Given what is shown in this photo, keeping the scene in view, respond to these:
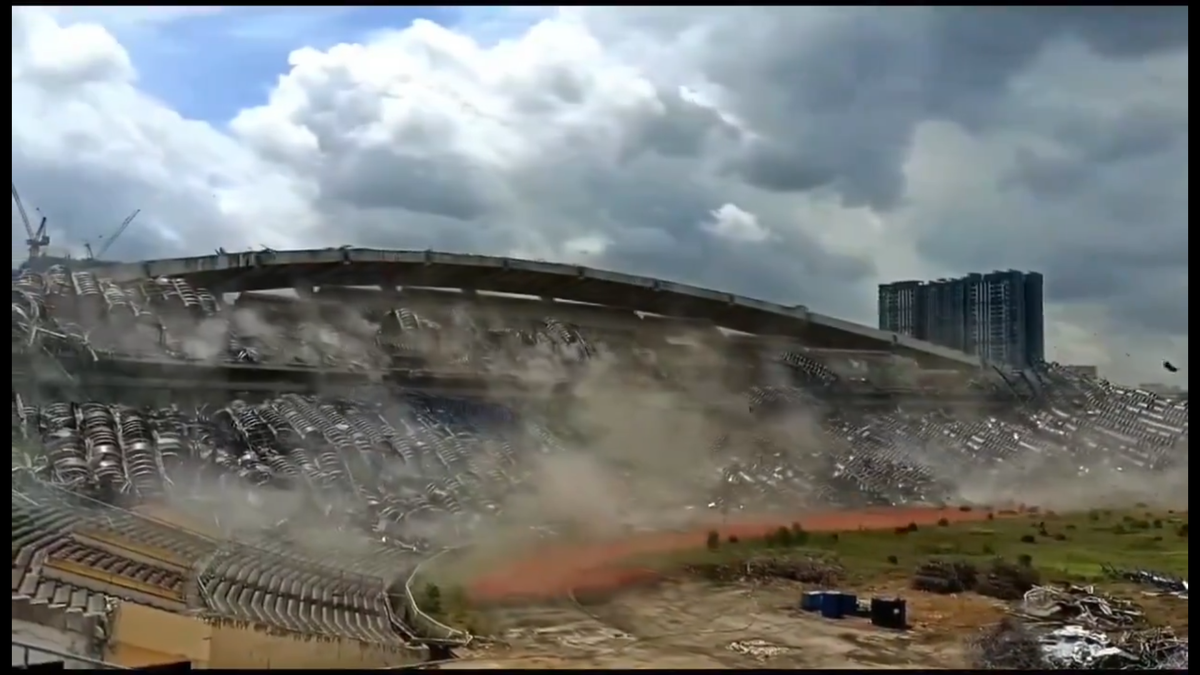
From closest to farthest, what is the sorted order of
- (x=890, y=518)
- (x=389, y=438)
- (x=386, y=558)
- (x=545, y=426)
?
(x=386, y=558) → (x=389, y=438) → (x=545, y=426) → (x=890, y=518)

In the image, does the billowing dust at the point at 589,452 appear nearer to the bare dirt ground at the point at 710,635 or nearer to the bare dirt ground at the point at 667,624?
the bare dirt ground at the point at 667,624

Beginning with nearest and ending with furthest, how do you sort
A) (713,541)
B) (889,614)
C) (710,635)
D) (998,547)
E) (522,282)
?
(710,635) < (889,614) < (713,541) < (998,547) < (522,282)

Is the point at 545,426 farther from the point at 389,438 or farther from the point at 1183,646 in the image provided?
the point at 1183,646

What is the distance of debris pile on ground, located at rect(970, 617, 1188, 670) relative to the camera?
897 centimetres

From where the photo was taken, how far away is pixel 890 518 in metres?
16.9

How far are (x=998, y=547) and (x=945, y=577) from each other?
2.39m

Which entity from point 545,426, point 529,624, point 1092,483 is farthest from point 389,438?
point 1092,483

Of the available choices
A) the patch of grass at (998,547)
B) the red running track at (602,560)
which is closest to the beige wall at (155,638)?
the red running track at (602,560)

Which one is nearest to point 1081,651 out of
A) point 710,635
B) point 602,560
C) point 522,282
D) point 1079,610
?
point 1079,610

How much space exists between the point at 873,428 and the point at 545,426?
7.15 metres

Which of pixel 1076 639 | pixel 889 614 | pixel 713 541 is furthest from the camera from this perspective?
pixel 713 541

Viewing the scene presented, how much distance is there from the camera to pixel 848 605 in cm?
1072

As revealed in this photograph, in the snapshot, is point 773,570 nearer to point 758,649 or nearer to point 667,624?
point 667,624

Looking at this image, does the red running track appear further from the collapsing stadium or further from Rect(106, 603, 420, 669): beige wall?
Rect(106, 603, 420, 669): beige wall
